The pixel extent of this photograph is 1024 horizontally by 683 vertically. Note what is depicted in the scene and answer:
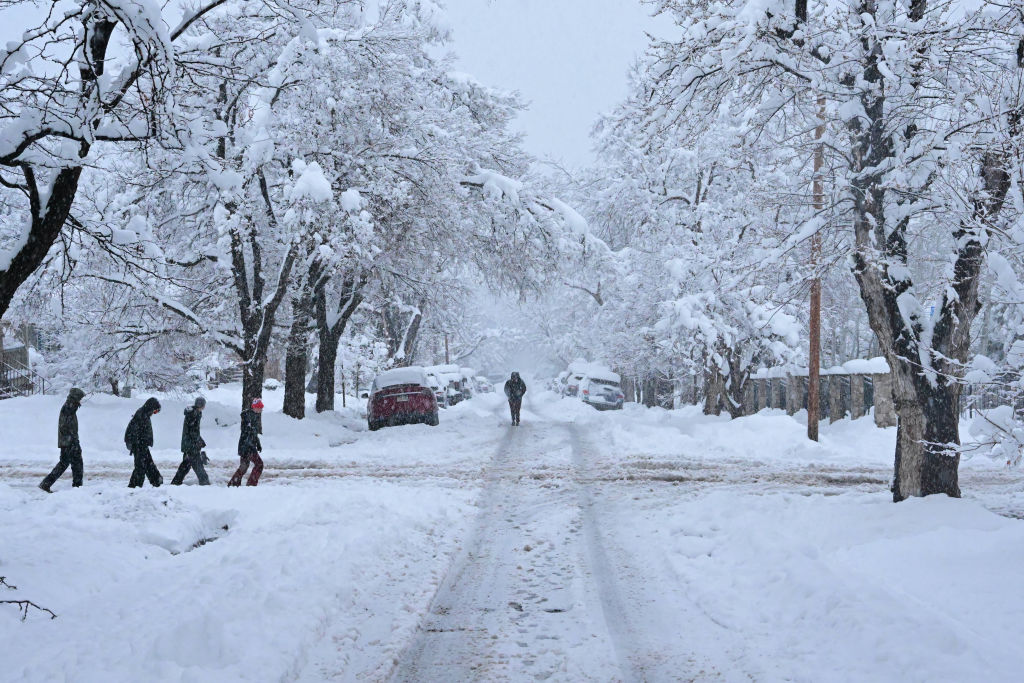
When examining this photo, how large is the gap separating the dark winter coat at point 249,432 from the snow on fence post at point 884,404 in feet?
51.3

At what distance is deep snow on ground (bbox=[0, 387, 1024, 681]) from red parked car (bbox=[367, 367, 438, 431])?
9.45 meters

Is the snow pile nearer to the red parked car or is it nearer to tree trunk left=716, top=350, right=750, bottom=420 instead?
the red parked car

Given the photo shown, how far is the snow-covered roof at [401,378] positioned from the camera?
22.1 metres

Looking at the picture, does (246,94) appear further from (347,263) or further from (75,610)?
(75,610)

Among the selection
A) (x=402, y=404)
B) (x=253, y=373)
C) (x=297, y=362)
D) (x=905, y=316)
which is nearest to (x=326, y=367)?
(x=297, y=362)

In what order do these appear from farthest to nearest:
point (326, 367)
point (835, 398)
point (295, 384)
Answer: point (326, 367) → point (835, 398) → point (295, 384)

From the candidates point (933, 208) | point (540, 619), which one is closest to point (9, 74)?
point (540, 619)

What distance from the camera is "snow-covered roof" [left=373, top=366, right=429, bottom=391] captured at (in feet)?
72.5

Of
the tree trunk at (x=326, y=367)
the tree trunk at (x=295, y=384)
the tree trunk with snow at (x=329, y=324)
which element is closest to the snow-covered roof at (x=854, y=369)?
the tree trunk with snow at (x=329, y=324)

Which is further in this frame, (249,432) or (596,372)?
(596,372)

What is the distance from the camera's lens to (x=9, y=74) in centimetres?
490

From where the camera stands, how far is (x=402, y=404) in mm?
21797

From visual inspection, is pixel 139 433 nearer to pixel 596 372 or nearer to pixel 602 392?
pixel 602 392

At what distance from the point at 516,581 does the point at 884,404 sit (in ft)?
52.2
